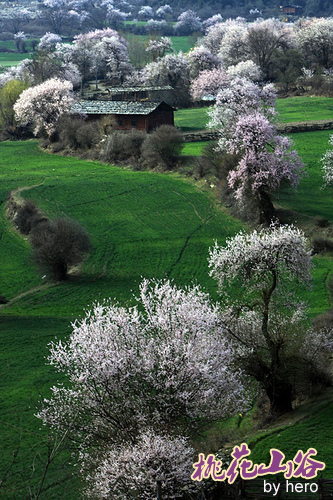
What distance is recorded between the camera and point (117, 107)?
91125 mm

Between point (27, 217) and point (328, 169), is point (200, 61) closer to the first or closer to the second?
point (328, 169)

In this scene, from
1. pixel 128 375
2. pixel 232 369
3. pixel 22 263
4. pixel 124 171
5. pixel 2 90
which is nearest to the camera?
pixel 128 375

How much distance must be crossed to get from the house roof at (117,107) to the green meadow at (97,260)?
10.4m

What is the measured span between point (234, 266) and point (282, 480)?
10702mm

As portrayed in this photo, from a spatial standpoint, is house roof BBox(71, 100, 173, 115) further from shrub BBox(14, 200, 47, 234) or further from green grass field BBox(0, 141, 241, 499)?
shrub BBox(14, 200, 47, 234)

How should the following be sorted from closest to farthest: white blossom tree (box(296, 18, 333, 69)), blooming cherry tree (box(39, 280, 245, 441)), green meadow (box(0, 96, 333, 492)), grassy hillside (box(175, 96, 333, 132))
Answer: blooming cherry tree (box(39, 280, 245, 441)) < green meadow (box(0, 96, 333, 492)) < grassy hillside (box(175, 96, 333, 132)) < white blossom tree (box(296, 18, 333, 69))

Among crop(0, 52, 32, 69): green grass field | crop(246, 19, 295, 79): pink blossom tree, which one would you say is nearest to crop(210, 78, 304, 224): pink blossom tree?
crop(246, 19, 295, 79): pink blossom tree

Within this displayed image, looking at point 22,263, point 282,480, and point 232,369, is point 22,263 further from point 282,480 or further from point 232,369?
point 282,480

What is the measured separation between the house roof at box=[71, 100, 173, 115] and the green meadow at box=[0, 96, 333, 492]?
1039cm

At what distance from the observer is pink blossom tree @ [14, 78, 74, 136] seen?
3713 inches

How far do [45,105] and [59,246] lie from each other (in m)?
53.2

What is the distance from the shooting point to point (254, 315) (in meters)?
27.3

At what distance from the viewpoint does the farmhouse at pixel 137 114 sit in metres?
86.1

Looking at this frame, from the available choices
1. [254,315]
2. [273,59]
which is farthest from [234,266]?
[273,59]
